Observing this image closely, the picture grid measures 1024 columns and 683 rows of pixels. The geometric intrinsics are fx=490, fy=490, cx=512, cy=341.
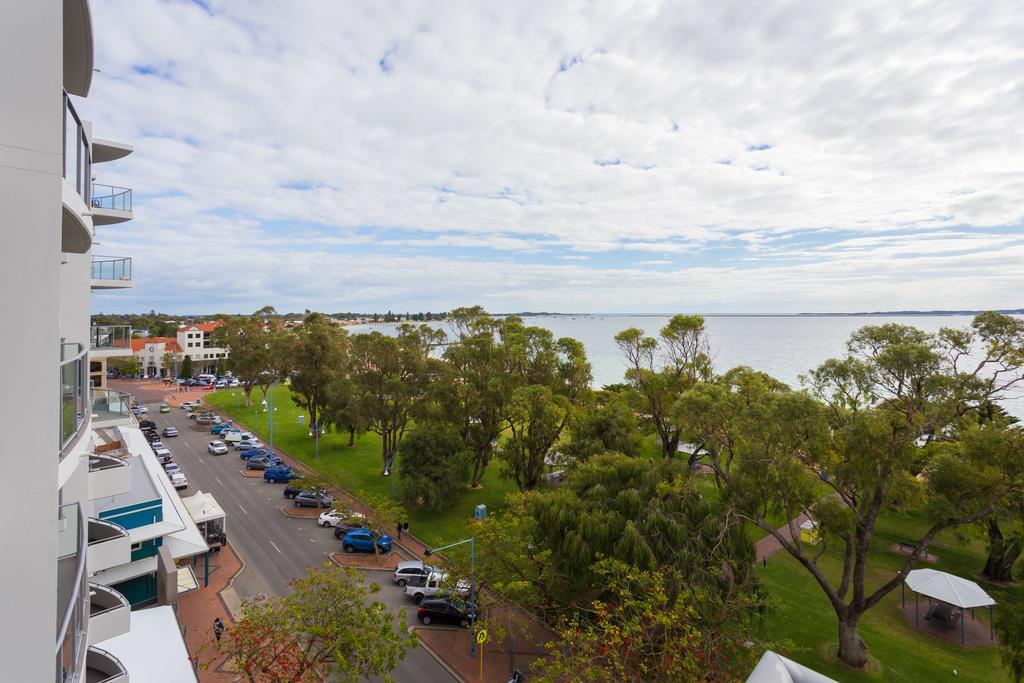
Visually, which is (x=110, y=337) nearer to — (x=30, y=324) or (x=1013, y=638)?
(x=30, y=324)

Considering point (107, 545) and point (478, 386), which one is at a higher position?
point (478, 386)

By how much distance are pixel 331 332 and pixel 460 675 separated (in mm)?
32276

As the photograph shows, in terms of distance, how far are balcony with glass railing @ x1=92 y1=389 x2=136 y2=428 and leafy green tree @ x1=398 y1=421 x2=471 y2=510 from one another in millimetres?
15742

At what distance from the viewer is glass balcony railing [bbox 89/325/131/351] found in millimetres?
14656

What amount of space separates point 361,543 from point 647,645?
53.3ft

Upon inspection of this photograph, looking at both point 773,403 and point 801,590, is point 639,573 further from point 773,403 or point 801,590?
point 801,590

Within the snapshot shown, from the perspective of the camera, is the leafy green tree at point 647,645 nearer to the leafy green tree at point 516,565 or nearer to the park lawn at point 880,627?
the leafy green tree at point 516,565

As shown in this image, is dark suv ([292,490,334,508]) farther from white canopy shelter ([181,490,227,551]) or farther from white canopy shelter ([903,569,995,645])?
white canopy shelter ([903,569,995,645])

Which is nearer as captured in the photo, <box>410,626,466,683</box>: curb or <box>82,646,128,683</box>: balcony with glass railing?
<box>82,646,128,683</box>: balcony with glass railing

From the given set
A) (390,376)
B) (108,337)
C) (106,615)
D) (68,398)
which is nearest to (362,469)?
(390,376)

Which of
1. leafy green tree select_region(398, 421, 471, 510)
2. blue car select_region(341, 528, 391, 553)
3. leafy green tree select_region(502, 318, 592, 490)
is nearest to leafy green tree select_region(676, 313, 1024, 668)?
leafy green tree select_region(502, 318, 592, 490)

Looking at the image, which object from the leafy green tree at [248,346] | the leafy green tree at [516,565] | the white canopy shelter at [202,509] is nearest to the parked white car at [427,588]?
the leafy green tree at [516,565]

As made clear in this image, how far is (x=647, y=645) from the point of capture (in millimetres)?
13219

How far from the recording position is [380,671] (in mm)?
12406
